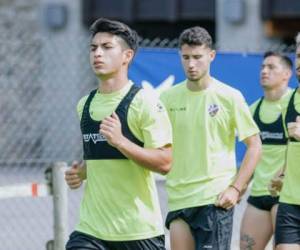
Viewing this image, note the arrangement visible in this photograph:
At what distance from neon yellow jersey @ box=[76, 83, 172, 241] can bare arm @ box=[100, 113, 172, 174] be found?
81 millimetres

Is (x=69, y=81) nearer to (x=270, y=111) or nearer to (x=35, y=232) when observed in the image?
(x=35, y=232)

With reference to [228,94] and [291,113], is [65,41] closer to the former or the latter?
[228,94]

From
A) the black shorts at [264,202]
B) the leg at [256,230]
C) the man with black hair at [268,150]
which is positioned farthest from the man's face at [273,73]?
the leg at [256,230]

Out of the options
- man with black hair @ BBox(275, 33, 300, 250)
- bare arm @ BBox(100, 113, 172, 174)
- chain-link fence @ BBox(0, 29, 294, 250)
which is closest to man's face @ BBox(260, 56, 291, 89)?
man with black hair @ BBox(275, 33, 300, 250)

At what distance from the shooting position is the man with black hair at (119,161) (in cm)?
636

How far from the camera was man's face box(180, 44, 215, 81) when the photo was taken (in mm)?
7816

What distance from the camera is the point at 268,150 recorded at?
922 centimetres

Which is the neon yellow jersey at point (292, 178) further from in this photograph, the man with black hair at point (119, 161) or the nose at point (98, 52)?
the nose at point (98, 52)

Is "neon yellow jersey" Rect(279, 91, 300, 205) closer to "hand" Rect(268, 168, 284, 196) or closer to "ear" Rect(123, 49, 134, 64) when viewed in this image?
"hand" Rect(268, 168, 284, 196)

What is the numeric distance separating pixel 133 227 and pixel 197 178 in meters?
1.35

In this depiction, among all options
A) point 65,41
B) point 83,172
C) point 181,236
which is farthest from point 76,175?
point 65,41

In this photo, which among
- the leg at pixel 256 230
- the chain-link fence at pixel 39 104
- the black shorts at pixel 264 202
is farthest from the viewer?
the chain-link fence at pixel 39 104

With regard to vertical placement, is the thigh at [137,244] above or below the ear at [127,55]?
below

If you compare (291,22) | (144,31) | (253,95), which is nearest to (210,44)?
(253,95)
